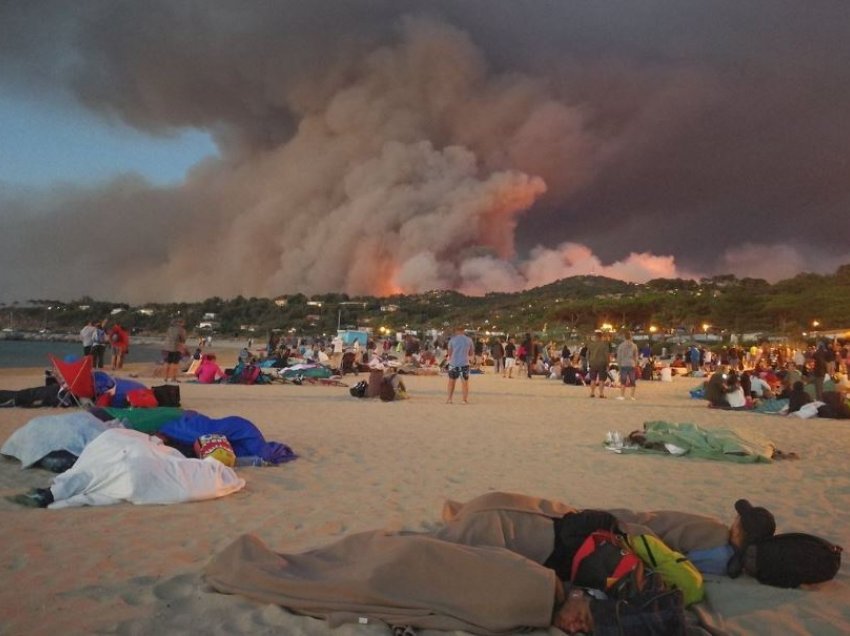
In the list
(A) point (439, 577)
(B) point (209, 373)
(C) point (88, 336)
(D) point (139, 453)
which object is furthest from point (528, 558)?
(C) point (88, 336)

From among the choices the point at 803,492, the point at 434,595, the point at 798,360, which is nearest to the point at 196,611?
the point at 434,595

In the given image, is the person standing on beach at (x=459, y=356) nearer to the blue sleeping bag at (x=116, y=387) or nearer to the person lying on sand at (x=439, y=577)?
the blue sleeping bag at (x=116, y=387)

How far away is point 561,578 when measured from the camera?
3.21m

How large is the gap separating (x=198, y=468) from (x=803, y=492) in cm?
509

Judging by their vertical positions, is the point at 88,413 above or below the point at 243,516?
above

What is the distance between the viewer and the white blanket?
15.0ft

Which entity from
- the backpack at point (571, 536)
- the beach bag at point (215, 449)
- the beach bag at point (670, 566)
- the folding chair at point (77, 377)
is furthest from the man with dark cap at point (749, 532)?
the folding chair at point (77, 377)

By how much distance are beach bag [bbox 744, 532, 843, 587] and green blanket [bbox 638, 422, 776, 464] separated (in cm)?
395

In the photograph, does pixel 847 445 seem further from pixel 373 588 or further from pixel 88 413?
pixel 88 413

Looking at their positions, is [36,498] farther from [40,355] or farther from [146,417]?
[40,355]

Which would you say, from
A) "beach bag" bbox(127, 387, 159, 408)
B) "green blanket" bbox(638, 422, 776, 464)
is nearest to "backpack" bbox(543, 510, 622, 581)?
"green blanket" bbox(638, 422, 776, 464)

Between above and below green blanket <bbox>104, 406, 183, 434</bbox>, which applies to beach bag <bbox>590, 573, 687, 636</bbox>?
below

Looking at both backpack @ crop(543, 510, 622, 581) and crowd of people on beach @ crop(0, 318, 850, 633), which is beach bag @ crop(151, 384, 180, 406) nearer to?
crowd of people on beach @ crop(0, 318, 850, 633)

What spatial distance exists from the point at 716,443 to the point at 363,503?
175 inches
